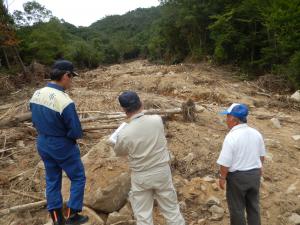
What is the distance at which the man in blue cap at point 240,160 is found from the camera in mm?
3238

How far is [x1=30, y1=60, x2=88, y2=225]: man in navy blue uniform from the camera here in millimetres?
3309

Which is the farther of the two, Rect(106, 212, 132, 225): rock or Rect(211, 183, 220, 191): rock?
Rect(211, 183, 220, 191): rock

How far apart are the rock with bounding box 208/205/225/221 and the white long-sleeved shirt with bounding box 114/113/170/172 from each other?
1.62 m

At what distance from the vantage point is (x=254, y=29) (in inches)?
596

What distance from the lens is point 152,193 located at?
331cm

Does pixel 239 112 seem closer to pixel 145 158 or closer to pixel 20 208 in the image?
pixel 145 158

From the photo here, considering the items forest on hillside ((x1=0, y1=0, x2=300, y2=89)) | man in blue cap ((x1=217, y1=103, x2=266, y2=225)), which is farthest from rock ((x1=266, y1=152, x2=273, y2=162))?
forest on hillside ((x1=0, y1=0, x2=300, y2=89))

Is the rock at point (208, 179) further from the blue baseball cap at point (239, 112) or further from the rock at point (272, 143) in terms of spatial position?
the blue baseball cap at point (239, 112)

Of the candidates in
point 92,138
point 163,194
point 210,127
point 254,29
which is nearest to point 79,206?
point 163,194

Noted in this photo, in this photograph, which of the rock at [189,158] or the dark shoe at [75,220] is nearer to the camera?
the dark shoe at [75,220]

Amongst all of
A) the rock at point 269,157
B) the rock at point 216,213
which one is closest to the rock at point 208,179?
the rock at point 216,213

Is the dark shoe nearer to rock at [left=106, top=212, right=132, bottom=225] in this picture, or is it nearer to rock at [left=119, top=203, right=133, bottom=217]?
rock at [left=106, top=212, right=132, bottom=225]

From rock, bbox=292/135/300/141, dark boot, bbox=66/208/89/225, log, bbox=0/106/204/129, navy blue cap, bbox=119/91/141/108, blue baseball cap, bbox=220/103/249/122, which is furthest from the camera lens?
rock, bbox=292/135/300/141

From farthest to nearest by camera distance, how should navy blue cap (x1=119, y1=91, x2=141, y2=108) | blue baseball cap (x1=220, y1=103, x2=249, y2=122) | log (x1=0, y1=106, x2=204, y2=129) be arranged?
1. log (x1=0, y1=106, x2=204, y2=129)
2. blue baseball cap (x1=220, y1=103, x2=249, y2=122)
3. navy blue cap (x1=119, y1=91, x2=141, y2=108)
